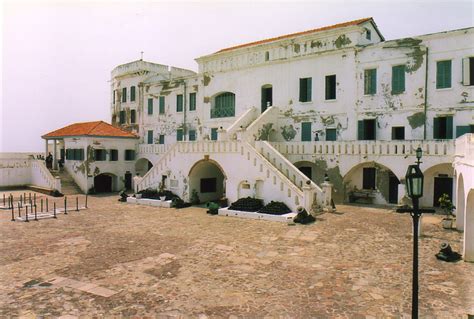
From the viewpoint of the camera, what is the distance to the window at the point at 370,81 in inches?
1053

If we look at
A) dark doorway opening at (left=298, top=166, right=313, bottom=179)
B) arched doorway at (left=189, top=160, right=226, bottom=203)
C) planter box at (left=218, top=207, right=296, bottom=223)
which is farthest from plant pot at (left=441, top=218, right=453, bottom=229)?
arched doorway at (left=189, top=160, right=226, bottom=203)

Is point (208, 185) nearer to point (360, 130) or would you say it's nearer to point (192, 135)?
point (192, 135)

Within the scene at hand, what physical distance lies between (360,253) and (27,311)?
11284 millimetres

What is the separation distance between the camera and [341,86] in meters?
28.1

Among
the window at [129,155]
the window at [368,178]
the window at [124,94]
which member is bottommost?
the window at [368,178]

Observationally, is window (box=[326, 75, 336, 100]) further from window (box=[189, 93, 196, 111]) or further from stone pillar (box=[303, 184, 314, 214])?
window (box=[189, 93, 196, 111])

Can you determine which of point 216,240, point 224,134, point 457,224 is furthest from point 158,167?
point 457,224

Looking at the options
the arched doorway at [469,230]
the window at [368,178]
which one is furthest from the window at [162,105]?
the arched doorway at [469,230]

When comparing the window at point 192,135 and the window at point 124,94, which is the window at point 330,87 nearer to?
the window at point 192,135

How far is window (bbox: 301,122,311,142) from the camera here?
1168 inches

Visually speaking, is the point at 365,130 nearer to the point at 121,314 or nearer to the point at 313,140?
the point at 313,140

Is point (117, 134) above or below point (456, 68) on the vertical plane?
below

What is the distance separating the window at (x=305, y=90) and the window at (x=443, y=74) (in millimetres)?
9505

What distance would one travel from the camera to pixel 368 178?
2650cm
